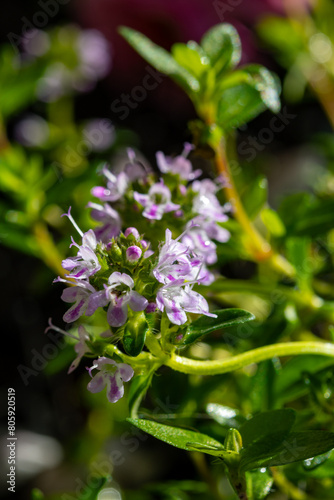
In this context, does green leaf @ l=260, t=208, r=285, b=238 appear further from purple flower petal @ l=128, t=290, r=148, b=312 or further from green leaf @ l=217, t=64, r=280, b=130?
purple flower petal @ l=128, t=290, r=148, b=312

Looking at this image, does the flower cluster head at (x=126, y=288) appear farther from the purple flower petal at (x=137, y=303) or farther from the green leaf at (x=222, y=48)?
the green leaf at (x=222, y=48)

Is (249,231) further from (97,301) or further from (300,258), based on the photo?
(97,301)

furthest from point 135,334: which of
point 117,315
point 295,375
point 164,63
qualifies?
point 164,63

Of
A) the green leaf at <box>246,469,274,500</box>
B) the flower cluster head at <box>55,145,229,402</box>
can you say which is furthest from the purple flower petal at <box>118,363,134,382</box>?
the green leaf at <box>246,469,274,500</box>

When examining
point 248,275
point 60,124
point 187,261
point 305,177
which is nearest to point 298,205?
point 187,261

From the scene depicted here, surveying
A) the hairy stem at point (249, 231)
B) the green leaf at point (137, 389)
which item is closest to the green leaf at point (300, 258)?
the hairy stem at point (249, 231)
